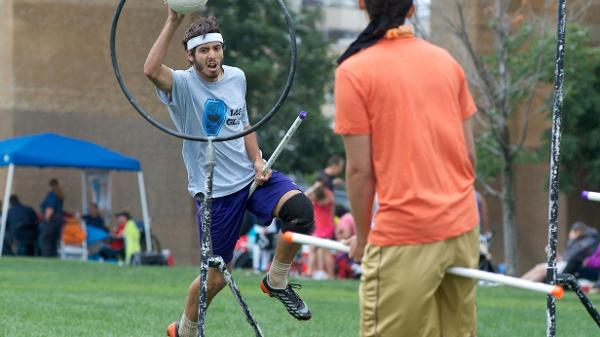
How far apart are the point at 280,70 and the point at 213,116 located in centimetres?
2990

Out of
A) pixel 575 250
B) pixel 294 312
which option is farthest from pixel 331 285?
pixel 294 312

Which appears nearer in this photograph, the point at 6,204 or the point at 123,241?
the point at 123,241

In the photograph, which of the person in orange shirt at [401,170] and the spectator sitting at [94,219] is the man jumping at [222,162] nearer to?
the person in orange shirt at [401,170]

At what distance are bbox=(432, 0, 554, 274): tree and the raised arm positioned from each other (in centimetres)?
1651

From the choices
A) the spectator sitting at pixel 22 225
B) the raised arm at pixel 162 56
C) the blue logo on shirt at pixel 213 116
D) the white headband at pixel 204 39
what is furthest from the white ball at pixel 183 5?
the spectator sitting at pixel 22 225

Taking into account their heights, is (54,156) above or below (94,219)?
above

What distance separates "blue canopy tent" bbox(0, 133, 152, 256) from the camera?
25.6 metres

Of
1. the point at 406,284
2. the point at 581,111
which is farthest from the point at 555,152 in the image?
the point at 581,111

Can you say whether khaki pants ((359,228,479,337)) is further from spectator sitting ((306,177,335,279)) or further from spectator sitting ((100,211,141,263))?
spectator sitting ((100,211,141,263))

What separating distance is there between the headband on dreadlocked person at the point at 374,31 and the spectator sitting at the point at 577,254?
43.3 ft

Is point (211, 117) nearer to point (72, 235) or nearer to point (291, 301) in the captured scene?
point (291, 301)

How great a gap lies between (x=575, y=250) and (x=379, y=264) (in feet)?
44.7

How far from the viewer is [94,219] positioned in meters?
27.8

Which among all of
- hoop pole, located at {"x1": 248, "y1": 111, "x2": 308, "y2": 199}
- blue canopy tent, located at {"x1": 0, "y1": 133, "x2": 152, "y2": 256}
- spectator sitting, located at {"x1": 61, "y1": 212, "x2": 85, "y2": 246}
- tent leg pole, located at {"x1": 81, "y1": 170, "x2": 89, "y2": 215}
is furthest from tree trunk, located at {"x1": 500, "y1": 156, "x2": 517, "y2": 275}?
hoop pole, located at {"x1": 248, "y1": 111, "x2": 308, "y2": 199}
